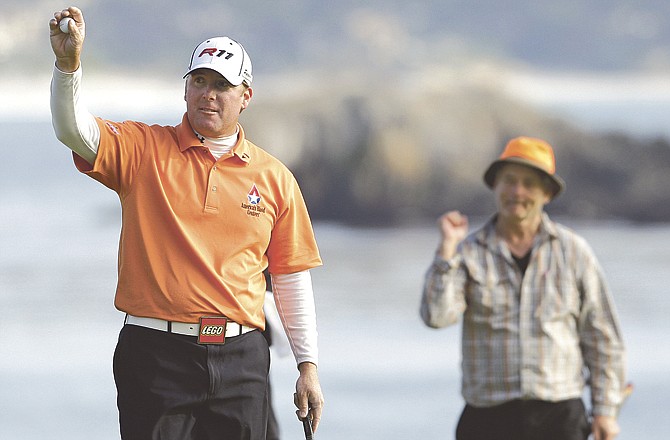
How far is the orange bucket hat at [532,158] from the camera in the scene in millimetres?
4121

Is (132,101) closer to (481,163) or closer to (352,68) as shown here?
(352,68)

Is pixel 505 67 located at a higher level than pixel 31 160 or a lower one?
higher

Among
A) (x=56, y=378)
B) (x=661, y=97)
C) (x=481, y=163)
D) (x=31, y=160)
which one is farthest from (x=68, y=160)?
(x=661, y=97)

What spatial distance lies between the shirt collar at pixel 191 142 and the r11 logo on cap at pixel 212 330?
1.21 ft

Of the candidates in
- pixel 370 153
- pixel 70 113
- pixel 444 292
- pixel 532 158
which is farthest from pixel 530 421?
pixel 370 153

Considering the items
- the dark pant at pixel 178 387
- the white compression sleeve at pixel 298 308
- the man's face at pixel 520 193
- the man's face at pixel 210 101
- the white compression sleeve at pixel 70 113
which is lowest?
the dark pant at pixel 178 387

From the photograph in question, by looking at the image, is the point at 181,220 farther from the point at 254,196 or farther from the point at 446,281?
the point at 446,281

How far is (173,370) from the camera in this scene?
9.31ft

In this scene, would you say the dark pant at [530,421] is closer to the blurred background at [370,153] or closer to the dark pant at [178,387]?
the dark pant at [178,387]

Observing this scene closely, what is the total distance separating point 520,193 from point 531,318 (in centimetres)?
39

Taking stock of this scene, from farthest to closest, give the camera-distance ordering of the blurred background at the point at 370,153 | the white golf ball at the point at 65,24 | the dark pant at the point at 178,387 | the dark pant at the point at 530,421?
the blurred background at the point at 370,153, the dark pant at the point at 530,421, the dark pant at the point at 178,387, the white golf ball at the point at 65,24

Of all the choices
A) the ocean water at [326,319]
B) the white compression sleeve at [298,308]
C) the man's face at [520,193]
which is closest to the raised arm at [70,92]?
the white compression sleeve at [298,308]

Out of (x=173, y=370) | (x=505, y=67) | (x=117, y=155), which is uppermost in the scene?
(x=505, y=67)

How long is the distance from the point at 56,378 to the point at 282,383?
142 centimetres
